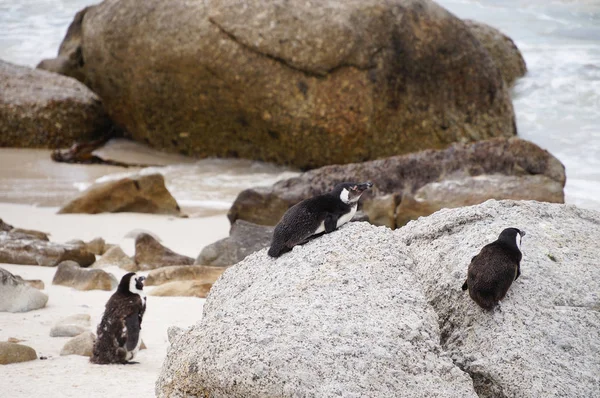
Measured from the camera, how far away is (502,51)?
1841cm

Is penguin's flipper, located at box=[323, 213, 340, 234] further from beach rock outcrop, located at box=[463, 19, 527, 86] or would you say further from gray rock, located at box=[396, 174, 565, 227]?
beach rock outcrop, located at box=[463, 19, 527, 86]

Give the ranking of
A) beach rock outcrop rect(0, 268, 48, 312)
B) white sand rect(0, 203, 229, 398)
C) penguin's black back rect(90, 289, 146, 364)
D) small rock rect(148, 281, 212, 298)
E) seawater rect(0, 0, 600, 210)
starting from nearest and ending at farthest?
white sand rect(0, 203, 229, 398) → penguin's black back rect(90, 289, 146, 364) → beach rock outcrop rect(0, 268, 48, 312) → small rock rect(148, 281, 212, 298) → seawater rect(0, 0, 600, 210)

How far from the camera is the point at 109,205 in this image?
9.78 meters

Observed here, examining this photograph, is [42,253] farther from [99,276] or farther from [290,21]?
[290,21]

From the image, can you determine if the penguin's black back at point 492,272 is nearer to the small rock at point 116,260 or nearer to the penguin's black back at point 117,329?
the penguin's black back at point 117,329

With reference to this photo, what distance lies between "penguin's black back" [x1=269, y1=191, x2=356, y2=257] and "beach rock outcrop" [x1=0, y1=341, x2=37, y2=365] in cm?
175

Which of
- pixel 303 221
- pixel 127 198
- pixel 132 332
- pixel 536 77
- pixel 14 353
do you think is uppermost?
pixel 303 221

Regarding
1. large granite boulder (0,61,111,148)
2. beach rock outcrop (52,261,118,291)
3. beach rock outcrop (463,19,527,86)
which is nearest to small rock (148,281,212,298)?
beach rock outcrop (52,261,118,291)

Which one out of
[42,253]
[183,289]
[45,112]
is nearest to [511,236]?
[183,289]

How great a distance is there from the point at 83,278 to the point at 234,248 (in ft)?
4.67

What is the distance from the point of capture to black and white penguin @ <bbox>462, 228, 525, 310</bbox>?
136 inches

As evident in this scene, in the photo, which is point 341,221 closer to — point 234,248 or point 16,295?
point 16,295

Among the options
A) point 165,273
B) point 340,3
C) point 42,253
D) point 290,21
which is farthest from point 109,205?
point 340,3

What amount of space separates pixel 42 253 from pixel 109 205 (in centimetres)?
227
